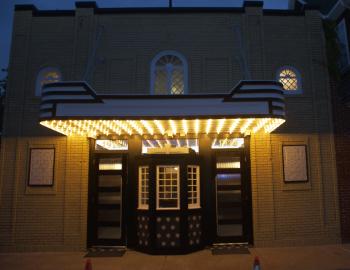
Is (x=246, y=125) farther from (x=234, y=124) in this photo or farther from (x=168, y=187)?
(x=168, y=187)

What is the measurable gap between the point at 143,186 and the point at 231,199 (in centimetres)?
278

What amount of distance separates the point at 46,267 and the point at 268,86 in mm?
7032

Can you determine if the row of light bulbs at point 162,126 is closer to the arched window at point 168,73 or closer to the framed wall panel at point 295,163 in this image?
the framed wall panel at point 295,163

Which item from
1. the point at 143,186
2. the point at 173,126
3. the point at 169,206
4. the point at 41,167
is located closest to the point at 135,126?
the point at 173,126

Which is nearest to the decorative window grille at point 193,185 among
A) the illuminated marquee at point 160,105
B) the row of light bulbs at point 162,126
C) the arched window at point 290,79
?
the row of light bulbs at point 162,126

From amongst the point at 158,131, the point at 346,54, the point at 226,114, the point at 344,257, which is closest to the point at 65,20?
the point at 158,131

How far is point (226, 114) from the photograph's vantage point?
23.8 ft

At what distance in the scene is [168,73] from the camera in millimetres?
10242

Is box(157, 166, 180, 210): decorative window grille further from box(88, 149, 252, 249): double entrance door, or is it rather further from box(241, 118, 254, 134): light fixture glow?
box(241, 118, 254, 134): light fixture glow

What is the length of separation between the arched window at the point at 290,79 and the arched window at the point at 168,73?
126 inches

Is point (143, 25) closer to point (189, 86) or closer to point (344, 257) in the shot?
point (189, 86)

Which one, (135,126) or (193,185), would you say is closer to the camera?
(135,126)

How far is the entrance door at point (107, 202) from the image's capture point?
957cm

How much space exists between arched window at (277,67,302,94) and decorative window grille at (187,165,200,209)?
13.4 ft
